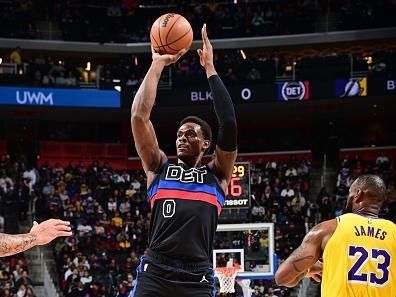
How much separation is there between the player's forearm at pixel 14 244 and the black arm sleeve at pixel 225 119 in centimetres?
136

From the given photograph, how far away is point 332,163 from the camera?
24547 millimetres

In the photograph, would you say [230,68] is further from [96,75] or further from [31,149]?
[31,149]

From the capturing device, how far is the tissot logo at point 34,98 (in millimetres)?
22203

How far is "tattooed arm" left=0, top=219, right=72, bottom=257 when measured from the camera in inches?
181

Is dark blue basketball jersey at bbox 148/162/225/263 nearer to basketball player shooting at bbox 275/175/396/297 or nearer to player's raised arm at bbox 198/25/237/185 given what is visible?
player's raised arm at bbox 198/25/237/185

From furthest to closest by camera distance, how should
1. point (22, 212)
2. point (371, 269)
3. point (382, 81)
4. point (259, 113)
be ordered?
point (259, 113) → point (382, 81) → point (22, 212) → point (371, 269)

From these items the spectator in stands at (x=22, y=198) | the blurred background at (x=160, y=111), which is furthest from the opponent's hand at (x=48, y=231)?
the spectator in stands at (x=22, y=198)

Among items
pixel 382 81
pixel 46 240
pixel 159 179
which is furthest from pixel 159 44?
pixel 382 81

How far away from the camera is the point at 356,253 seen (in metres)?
4.47

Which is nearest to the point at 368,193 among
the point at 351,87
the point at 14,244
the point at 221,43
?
the point at 14,244

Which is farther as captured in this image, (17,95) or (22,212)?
(17,95)

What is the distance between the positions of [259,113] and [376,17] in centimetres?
507

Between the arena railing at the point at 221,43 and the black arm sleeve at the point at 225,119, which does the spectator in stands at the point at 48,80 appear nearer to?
the arena railing at the point at 221,43

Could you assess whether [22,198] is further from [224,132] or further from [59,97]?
[224,132]
